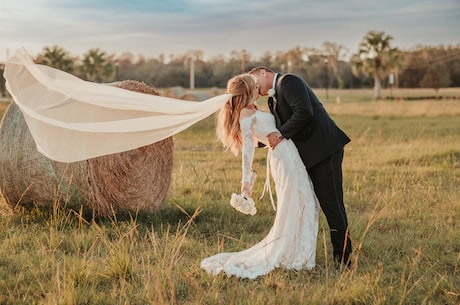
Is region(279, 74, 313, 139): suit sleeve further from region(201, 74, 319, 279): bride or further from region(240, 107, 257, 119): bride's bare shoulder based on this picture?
region(240, 107, 257, 119): bride's bare shoulder

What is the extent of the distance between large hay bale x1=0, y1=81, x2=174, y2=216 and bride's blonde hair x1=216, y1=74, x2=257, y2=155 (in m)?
2.08

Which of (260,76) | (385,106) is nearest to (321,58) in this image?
(385,106)

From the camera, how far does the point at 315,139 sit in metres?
6.04

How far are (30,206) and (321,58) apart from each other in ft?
237

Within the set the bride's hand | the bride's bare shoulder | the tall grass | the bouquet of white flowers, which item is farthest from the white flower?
the bride's bare shoulder

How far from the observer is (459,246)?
7090 millimetres

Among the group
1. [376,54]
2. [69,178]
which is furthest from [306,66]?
[69,178]

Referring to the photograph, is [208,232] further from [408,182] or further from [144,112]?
[408,182]

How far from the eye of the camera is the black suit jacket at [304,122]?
588 centimetres

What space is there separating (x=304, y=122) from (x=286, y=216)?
87cm

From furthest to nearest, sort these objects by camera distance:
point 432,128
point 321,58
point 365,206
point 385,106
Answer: point 321,58
point 385,106
point 432,128
point 365,206

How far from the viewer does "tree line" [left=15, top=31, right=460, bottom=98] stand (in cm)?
6750

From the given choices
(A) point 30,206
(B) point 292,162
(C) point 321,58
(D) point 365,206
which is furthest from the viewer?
(C) point 321,58

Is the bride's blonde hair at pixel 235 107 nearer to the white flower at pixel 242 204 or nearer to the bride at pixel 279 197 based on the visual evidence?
the bride at pixel 279 197
